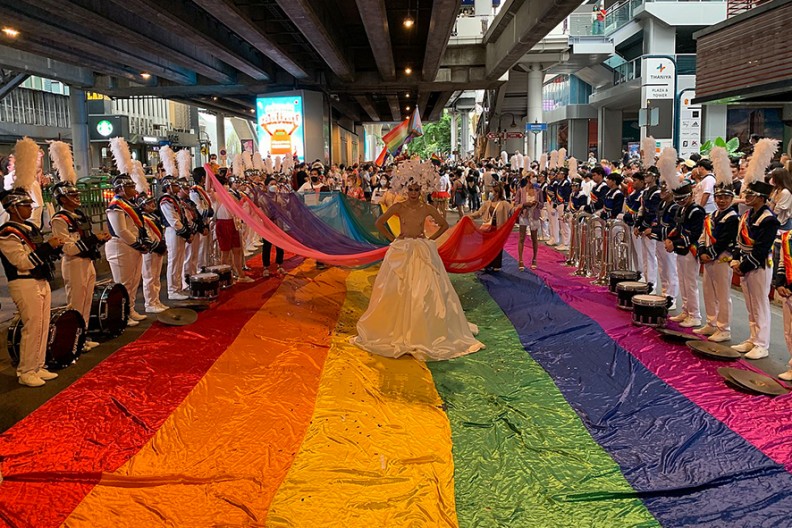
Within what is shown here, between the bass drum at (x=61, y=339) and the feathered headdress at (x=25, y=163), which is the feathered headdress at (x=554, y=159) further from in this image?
the feathered headdress at (x=25, y=163)

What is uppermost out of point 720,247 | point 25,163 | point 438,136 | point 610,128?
point 438,136

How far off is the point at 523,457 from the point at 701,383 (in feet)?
8.16

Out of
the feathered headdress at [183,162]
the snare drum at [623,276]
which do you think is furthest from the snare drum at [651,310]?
the feathered headdress at [183,162]

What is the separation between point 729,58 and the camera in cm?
1591

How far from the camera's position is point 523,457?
15.5ft

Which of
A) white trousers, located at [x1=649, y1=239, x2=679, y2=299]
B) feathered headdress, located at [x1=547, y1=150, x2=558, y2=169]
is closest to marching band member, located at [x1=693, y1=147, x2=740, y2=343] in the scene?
white trousers, located at [x1=649, y1=239, x2=679, y2=299]

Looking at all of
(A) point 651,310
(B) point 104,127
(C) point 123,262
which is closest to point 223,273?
(C) point 123,262

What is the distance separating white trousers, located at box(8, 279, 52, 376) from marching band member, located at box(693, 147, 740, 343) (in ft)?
23.9

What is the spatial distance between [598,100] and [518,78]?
5231 mm

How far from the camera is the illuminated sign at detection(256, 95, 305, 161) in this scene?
84.9ft

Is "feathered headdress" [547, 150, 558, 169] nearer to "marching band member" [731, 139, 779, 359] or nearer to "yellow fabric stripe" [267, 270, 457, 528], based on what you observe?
"marching band member" [731, 139, 779, 359]

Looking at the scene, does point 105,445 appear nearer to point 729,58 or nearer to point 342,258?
point 342,258

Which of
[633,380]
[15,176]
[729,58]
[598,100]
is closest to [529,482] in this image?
[633,380]

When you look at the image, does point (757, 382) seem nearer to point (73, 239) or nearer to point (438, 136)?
point (73, 239)
